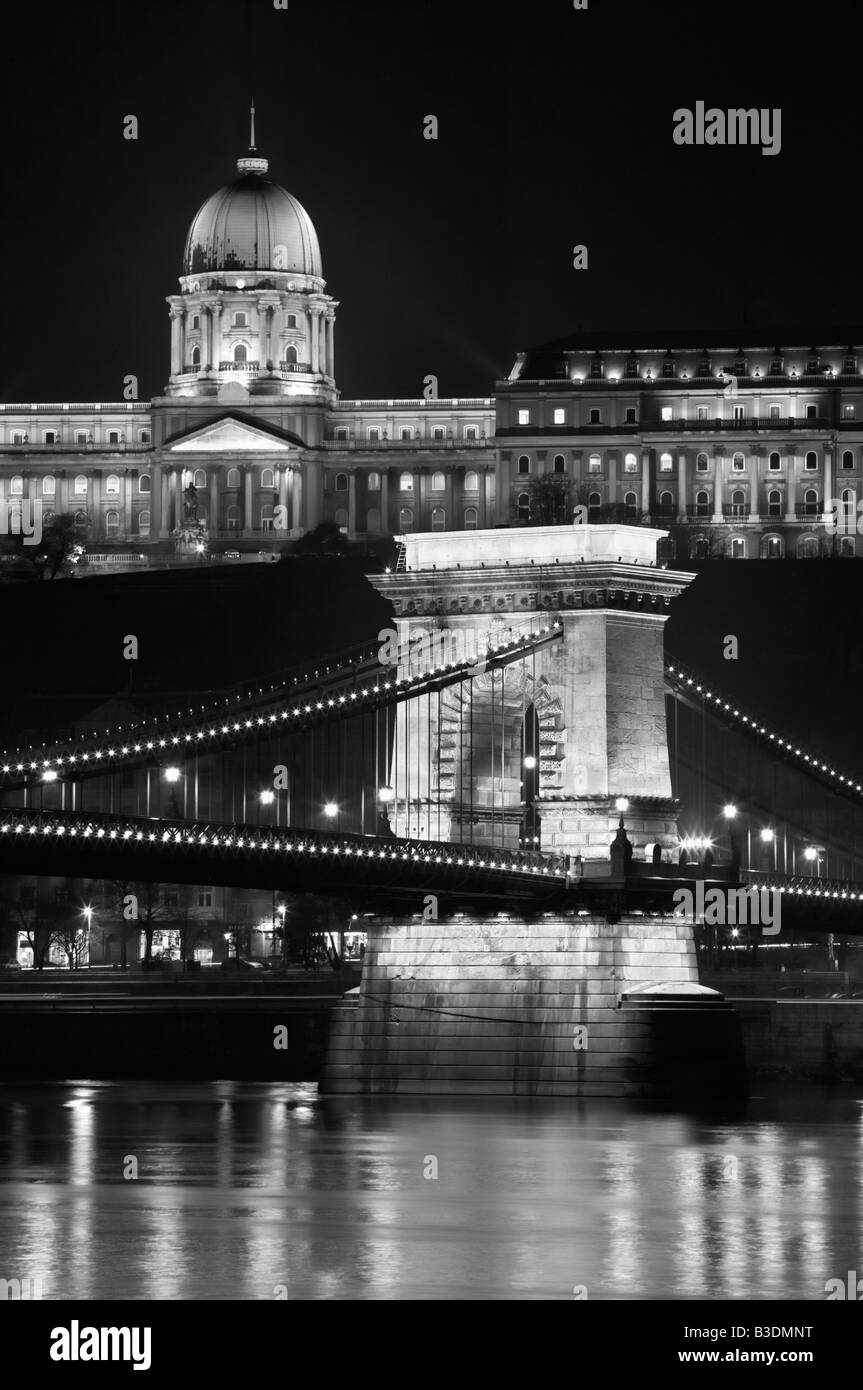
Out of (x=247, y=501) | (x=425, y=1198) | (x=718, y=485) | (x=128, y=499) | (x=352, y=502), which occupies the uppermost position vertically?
(x=128, y=499)

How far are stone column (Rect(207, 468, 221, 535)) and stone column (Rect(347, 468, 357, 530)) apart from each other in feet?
23.1

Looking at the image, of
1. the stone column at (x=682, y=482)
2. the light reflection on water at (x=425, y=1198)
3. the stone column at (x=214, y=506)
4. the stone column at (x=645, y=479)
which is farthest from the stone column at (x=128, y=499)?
the light reflection on water at (x=425, y=1198)

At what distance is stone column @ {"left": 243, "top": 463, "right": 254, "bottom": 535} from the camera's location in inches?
7362

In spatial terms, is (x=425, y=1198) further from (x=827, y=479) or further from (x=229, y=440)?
(x=827, y=479)

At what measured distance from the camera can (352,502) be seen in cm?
18912

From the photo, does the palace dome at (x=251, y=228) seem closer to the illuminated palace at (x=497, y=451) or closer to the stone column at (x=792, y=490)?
the illuminated palace at (x=497, y=451)

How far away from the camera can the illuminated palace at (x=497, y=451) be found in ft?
614

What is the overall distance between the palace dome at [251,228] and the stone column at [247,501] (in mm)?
14406

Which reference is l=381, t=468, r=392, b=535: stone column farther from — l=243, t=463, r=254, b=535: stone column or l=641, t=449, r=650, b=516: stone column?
l=641, t=449, r=650, b=516: stone column

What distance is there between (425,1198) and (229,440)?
5652 inches

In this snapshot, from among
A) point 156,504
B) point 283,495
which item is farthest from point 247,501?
point 156,504

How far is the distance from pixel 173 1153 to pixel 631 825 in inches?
534
